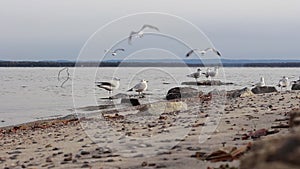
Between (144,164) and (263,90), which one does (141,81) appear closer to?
(263,90)

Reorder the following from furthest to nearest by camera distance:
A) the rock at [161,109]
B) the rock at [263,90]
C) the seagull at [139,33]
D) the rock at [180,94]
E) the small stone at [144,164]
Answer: the rock at [180,94] → the rock at [263,90] → the rock at [161,109] → the seagull at [139,33] → the small stone at [144,164]

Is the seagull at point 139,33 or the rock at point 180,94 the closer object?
the seagull at point 139,33

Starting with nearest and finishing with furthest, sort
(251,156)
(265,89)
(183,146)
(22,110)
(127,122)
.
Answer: (251,156) → (183,146) → (127,122) → (22,110) → (265,89)

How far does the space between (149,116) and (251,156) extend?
15888 millimetres

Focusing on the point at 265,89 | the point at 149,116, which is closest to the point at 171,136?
the point at 149,116

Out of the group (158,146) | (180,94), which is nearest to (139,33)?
(158,146)

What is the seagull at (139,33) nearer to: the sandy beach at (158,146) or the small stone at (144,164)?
the sandy beach at (158,146)

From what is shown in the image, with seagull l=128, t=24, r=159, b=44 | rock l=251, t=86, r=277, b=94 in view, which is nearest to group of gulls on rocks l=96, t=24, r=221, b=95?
seagull l=128, t=24, r=159, b=44

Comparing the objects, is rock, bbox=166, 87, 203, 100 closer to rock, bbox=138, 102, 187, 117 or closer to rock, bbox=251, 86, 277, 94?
rock, bbox=251, 86, 277, 94

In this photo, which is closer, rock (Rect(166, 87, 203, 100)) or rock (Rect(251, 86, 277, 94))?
rock (Rect(251, 86, 277, 94))

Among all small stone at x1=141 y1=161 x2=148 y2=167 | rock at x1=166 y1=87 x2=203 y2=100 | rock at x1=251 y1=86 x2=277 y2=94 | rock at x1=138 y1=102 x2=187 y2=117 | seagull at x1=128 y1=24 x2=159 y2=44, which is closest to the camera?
small stone at x1=141 y1=161 x2=148 y2=167

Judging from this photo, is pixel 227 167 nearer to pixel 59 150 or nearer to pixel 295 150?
pixel 295 150

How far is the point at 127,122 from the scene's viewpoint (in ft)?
62.9

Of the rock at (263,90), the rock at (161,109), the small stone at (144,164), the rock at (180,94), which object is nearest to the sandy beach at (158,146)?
the small stone at (144,164)
